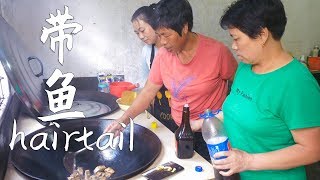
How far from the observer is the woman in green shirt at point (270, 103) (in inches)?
34.3

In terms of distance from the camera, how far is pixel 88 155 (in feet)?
4.33

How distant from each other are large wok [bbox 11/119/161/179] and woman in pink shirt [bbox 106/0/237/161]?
→ 0.37 feet

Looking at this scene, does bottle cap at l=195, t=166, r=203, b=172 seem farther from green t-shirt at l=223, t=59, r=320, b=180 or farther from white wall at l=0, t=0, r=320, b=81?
white wall at l=0, t=0, r=320, b=81

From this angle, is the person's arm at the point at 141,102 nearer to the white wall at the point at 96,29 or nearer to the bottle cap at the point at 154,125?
the bottle cap at the point at 154,125

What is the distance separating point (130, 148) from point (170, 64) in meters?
0.47

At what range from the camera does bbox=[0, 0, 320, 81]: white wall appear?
85.0 inches

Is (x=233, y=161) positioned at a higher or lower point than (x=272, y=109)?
lower

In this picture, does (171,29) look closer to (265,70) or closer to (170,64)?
(170,64)

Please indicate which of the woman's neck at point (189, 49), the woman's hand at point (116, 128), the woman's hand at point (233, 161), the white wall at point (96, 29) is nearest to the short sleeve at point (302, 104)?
the woman's hand at point (233, 161)

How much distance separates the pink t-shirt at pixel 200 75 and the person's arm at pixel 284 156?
1.87 ft

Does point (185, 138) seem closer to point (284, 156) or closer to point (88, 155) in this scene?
point (284, 156)

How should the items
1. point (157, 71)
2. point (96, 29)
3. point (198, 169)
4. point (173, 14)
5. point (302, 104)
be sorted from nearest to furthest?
point (302, 104) → point (198, 169) → point (173, 14) → point (157, 71) → point (96, 29)

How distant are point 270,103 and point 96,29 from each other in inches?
68.8

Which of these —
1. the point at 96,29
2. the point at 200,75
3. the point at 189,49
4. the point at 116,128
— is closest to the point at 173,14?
the point at 189,49
